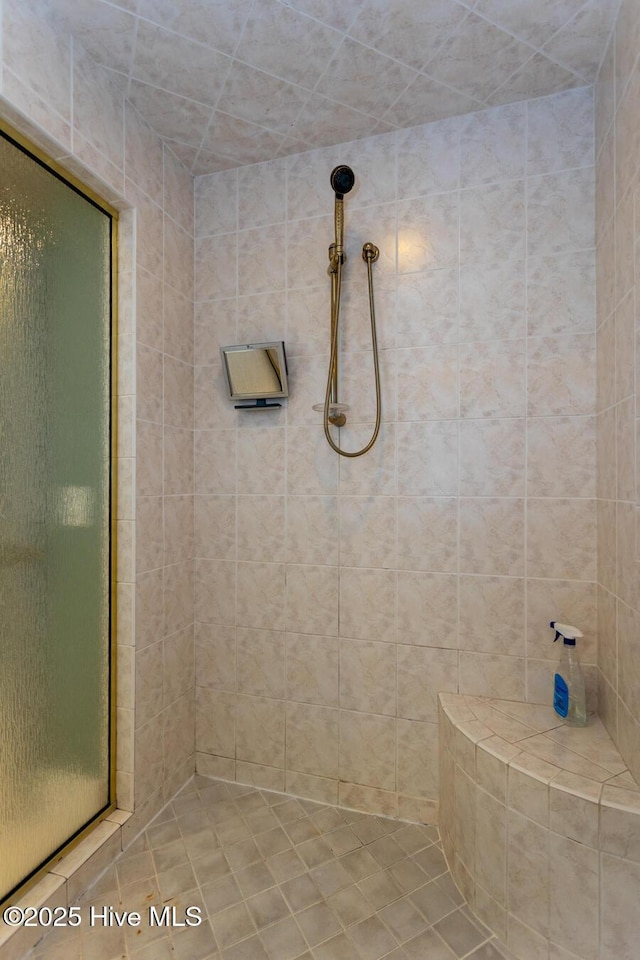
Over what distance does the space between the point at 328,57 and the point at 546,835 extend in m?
2.09

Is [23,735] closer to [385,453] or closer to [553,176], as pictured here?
[385,453]

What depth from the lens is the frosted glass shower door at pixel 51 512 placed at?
1223mm

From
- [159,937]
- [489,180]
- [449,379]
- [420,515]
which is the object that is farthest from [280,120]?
[159,937]

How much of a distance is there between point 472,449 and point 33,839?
1642 millimetres

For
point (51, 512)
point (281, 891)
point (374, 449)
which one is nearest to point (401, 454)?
point (374, 449)

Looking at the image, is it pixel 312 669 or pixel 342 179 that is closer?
pixel 342 179

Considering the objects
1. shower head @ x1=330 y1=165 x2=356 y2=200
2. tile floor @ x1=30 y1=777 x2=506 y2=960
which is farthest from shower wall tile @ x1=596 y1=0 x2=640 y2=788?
shower head @ x1=330 y1=165 x2=356 y2=200

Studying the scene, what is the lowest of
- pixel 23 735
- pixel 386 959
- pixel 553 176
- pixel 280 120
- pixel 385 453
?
pixel 386 959

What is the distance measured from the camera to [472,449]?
1.61m

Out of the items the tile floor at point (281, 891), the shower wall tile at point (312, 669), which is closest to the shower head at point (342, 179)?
the shower wall tile at point (312, 669)

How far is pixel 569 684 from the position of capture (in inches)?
56.7

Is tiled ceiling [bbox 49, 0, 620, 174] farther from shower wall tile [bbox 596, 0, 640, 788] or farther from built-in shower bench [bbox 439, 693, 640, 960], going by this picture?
built-in shower bench [bbox 439, 693, 640, 960]

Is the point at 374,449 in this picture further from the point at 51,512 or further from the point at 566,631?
the point at 51,512

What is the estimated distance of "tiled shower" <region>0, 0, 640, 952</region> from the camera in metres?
1.51
